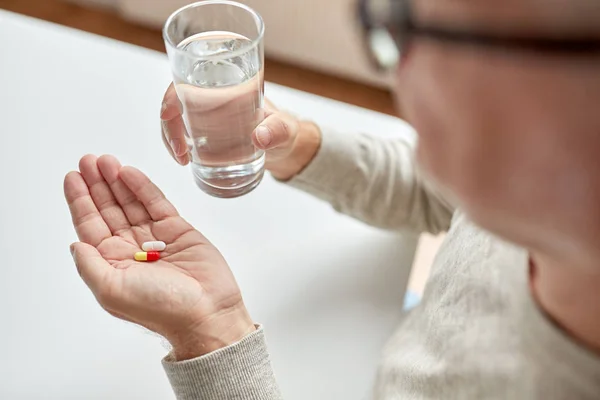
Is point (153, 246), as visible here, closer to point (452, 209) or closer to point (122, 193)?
point (122, 193)

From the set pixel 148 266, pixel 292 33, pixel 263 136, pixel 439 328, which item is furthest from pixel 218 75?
pixel 292 33

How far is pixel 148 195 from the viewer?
721mm

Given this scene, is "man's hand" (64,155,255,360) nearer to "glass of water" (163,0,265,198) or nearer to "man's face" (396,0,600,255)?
"glass of water" (163,0,265,198)

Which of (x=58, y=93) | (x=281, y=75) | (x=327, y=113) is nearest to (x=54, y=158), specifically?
(x=58, y=93)

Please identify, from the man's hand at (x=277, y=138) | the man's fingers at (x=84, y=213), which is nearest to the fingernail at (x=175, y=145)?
the man's hand at (x=277, y=138)

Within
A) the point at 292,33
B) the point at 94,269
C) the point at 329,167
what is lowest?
the point at 94,269

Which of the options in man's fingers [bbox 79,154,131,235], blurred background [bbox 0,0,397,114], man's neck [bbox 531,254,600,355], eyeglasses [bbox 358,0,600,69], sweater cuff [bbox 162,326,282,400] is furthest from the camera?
blurred background [bbox 0,0,397,114]

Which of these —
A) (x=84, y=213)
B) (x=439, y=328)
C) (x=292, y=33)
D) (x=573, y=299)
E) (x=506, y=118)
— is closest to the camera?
(x=506, y=118)

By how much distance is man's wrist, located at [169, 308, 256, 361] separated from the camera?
624mm

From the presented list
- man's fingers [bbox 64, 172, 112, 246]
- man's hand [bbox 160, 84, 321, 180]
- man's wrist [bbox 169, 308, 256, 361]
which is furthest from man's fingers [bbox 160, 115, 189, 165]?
man's wrist [bbox 169, 308, 256, 361]

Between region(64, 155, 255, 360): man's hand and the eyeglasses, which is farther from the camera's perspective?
region(64, 155, 255, 360): man's hand

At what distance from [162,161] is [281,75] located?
37.5 inches

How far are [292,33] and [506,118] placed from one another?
1.41 m

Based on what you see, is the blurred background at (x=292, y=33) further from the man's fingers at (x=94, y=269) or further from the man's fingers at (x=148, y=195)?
the man's fingers at (x=94, y=269)
